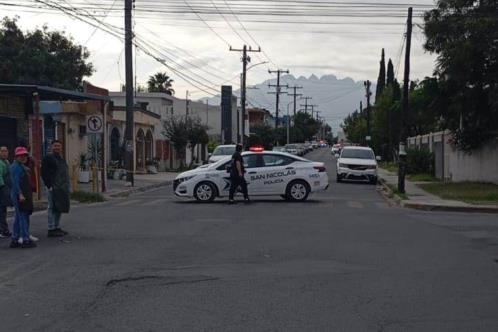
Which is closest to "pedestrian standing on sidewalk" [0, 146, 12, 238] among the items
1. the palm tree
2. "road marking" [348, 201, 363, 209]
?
"road marking" [348, 201, 363, 209]

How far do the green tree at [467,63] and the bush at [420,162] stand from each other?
1063 centimetres

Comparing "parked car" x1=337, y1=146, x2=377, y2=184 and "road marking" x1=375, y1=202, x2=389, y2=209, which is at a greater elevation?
"parked car" x1=337, y1=146, x2=377, y2=184

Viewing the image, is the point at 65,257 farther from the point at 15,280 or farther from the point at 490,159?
the point at 490,159

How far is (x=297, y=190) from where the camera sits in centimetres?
2286

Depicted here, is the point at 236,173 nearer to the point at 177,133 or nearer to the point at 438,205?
the point at 438,205

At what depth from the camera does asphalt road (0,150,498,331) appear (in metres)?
7.62

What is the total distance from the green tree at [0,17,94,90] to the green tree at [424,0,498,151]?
2465 cm

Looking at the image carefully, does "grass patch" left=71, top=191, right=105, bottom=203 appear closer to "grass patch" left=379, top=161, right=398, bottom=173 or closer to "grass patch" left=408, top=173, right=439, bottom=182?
"grass patch" left=408, top=173, right=439, bottom=182

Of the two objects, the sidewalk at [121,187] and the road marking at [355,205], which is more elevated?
the sidewalk at [121,187]

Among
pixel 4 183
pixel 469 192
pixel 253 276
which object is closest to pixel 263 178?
pixel 469 192

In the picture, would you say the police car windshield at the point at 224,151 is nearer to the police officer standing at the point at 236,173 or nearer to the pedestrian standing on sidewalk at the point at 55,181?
the police officer standing at the point at 236,173

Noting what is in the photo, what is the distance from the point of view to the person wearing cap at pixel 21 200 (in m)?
12.6

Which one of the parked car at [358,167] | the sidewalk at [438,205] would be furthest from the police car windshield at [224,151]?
the sidewalk at [438,205]

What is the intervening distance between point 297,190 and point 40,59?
1119 inches
